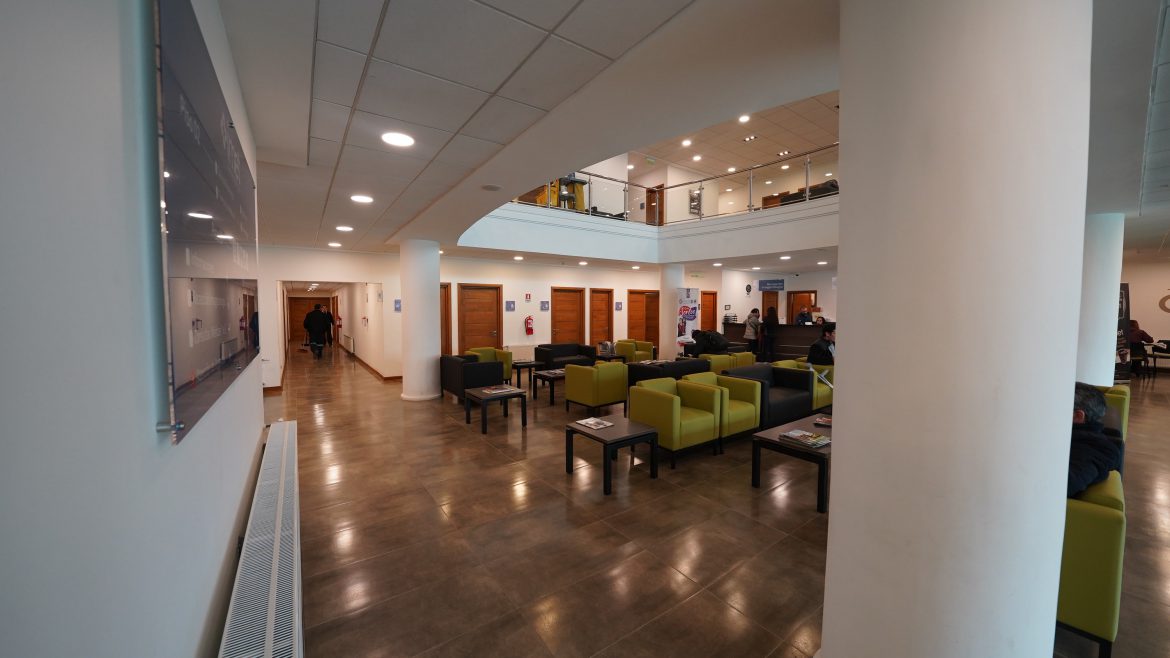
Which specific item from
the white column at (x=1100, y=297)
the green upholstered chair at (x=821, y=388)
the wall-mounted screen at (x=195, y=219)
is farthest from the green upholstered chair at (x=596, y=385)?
the white column at (x=1100, y=297)

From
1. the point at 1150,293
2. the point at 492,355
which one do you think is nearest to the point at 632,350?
the point at 492,355

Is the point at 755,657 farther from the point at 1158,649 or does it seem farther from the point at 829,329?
the point at 829,329

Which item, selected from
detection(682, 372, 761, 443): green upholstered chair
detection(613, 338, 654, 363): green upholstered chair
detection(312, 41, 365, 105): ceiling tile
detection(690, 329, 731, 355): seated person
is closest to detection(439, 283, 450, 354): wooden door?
detection(613, 338, 654, 363): green upholstered chair

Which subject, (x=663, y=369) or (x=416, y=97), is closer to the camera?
(x=416, y=97)

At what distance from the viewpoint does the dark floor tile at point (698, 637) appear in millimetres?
2270

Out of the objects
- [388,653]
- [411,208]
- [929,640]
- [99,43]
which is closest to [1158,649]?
[929,640]

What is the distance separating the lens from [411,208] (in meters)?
5.62

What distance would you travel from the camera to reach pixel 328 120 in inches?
121

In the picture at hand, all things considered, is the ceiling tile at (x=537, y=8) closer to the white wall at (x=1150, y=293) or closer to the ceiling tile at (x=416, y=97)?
the ceiling tile at (x=416, y=97)

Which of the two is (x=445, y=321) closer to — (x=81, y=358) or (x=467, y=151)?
(x=467, y=151)

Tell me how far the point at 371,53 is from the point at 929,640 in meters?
3.51

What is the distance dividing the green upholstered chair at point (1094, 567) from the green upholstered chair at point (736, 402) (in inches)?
122

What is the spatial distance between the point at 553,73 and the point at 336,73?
123cm

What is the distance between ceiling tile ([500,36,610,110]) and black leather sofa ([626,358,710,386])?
470 centimetres
